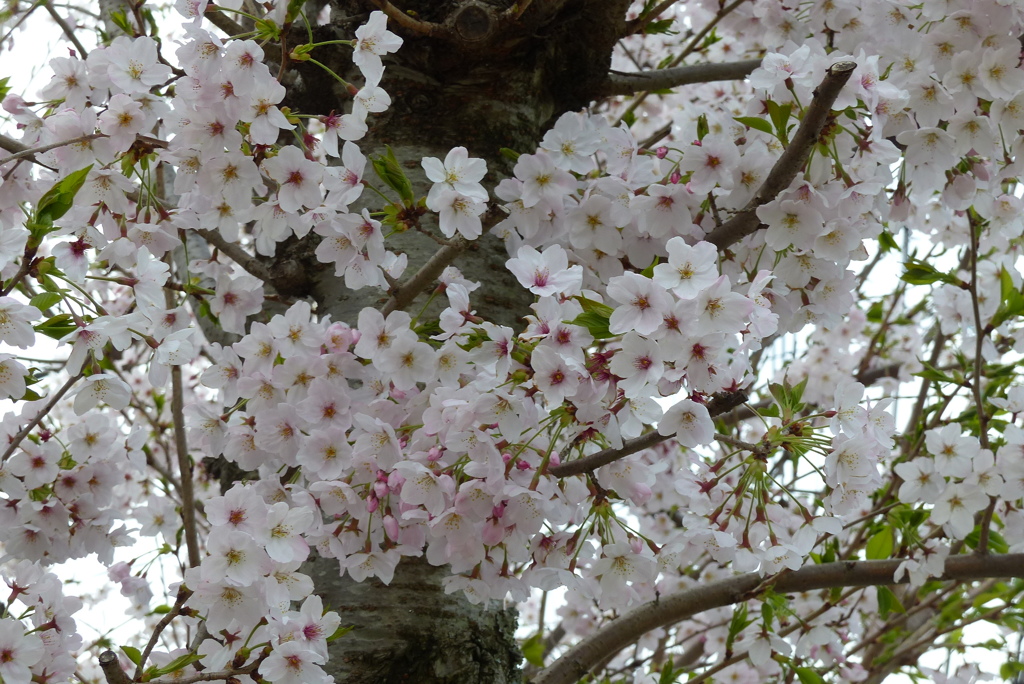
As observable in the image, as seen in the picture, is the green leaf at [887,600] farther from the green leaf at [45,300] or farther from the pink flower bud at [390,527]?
the green leaf at [45,300]

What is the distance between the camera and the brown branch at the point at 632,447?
1096 millimetres

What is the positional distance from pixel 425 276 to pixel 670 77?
97 cm

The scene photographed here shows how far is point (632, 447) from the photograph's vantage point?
1227mm

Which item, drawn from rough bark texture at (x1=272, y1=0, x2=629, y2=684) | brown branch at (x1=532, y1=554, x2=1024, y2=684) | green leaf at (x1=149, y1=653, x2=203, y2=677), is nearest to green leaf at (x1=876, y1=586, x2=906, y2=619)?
brown branch at (x1=532, y1=554, x2=1024, y2=684)

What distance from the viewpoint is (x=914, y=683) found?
103 inches

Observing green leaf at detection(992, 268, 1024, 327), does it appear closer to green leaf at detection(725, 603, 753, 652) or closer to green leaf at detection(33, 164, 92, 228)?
green leaf at detection(725, 603, 753, 652)

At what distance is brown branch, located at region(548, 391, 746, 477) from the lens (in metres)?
1.10

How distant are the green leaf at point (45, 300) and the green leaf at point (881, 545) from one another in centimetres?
182

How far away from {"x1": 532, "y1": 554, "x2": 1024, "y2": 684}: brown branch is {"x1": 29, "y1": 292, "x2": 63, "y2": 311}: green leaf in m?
1.11

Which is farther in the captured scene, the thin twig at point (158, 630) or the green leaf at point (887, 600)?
the green leaf at point (887, 600)

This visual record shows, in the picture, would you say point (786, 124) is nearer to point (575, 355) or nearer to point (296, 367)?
point (575, 355)

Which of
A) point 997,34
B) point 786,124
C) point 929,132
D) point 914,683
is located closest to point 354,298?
point 786,124

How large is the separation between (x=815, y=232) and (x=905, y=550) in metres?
0.90

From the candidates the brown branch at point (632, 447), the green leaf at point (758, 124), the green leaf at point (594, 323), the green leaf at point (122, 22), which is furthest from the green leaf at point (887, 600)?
the green leaf at point (122, 22)
